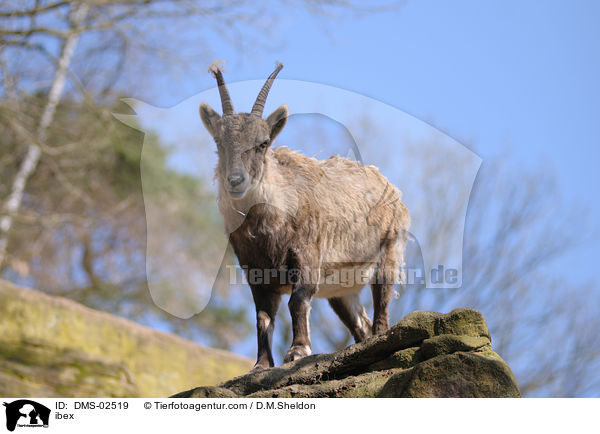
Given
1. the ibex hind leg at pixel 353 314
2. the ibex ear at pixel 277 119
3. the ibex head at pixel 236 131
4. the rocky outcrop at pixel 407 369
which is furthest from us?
the ibex hind leg at pixel 353 314

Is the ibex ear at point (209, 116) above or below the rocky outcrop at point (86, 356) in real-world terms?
below

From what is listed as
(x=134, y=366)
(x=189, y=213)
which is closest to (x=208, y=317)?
(x=134, y=366)

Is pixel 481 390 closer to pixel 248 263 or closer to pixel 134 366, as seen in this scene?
pixel 248 263

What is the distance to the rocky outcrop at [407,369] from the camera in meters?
4.21

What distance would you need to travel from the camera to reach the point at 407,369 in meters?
4.52

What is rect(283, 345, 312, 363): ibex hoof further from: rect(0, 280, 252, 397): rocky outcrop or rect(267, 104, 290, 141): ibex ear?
rect(0, 280, 252, 397): rocky outcrop

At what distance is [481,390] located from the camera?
4.18 metres

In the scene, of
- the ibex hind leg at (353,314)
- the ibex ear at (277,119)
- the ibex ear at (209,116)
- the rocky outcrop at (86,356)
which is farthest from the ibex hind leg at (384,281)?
the rocky outcrop at (86,356)

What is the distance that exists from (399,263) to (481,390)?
231cm

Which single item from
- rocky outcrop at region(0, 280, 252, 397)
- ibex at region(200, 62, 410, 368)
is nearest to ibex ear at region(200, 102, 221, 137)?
ibex at region(200, 62, 410, 368)

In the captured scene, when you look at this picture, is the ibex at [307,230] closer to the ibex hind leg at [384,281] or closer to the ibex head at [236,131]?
the ibex hind leg at [384,281]
